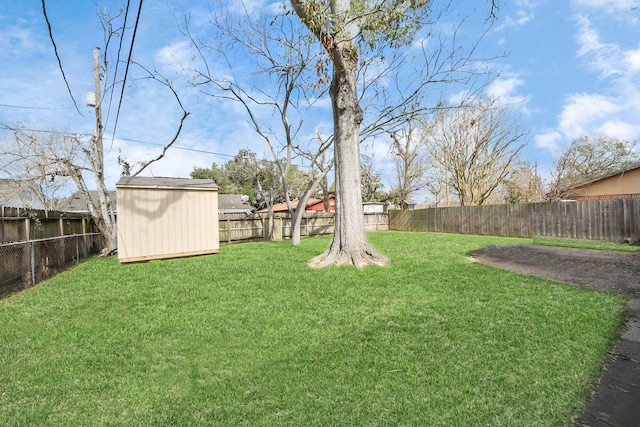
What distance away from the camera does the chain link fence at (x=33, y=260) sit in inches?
217

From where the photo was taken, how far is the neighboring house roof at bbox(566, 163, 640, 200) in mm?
13125

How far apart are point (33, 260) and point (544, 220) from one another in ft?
51.0

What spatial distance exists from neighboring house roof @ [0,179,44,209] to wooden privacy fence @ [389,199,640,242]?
19.3 metres

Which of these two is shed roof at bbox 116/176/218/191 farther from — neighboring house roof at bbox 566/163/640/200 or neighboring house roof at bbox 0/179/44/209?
neighboring house roof at bbox 566/163/640/200

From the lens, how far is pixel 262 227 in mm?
13766

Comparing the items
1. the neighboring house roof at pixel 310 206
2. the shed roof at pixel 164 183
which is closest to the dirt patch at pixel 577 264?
the shed roof at pixel 164 183

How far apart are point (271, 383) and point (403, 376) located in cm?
98

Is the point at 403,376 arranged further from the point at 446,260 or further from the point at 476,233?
the point at 476,233

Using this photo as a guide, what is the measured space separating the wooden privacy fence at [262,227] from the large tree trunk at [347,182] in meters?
6.93

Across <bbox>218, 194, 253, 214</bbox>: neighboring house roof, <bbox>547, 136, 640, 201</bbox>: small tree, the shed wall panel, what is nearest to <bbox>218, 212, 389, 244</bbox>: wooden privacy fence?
the shed wall panel

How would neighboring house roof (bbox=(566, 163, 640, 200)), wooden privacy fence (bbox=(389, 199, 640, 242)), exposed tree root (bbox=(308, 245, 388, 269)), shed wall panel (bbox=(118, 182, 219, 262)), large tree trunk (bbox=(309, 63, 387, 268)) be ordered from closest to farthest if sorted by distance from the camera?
1. exposed tree root (bbox=(308, 245, 388, 269))
2. large tree trunk (bbox=(309, 63, 387, 268))
3. shed wall panel (bbox=(118, 182, 219, 262))
4. wooden privacy fence (bbox=(389, 199, 640, 242))
5. neighboring house roof (bbox=(566, 163, 640, 200))

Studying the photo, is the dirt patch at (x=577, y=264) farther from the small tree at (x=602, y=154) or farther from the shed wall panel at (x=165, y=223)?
the small tree at (x=602, y=154)

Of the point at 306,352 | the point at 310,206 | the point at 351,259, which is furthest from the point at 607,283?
the point at 310,206

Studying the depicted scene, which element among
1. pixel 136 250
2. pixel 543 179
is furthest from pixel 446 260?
pixel 543 179
